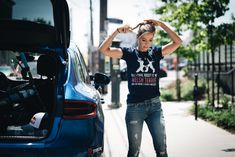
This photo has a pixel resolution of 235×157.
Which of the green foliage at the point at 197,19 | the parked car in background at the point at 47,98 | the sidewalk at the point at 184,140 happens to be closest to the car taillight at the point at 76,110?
the parked car in background at the point at 47,98

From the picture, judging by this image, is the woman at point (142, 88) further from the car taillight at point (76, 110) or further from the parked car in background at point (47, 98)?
the car taillight at point (76, 110)

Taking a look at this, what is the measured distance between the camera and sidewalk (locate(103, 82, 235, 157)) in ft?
21.5

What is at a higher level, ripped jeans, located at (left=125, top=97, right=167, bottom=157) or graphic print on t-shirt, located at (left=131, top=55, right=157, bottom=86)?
graphic print on t-shirt, located at (left=131, top=55, right=157, bottom=86)

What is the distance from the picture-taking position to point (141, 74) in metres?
4.25

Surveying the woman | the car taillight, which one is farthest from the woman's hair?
the car taillight

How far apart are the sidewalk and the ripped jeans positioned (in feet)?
7.03

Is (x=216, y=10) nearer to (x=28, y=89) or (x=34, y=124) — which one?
(x=28, y=89)

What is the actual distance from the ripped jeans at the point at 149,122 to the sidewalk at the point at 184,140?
2.14 metres

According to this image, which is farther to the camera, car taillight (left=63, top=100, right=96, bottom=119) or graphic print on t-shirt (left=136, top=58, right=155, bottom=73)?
graphic print on t-shirt (left=136, top=58, right=155, bottom=73)

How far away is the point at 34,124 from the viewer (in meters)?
3.70

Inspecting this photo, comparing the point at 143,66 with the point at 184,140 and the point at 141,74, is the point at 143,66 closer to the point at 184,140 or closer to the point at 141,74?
the point at 141,74

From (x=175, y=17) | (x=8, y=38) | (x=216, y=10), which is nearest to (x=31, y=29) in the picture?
(x=8, y=38)

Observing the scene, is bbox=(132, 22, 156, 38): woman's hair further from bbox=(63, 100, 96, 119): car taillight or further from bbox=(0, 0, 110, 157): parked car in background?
bbox=(63, 100, 96, 119): car taillight

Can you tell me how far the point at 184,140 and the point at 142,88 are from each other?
12.3 feet
